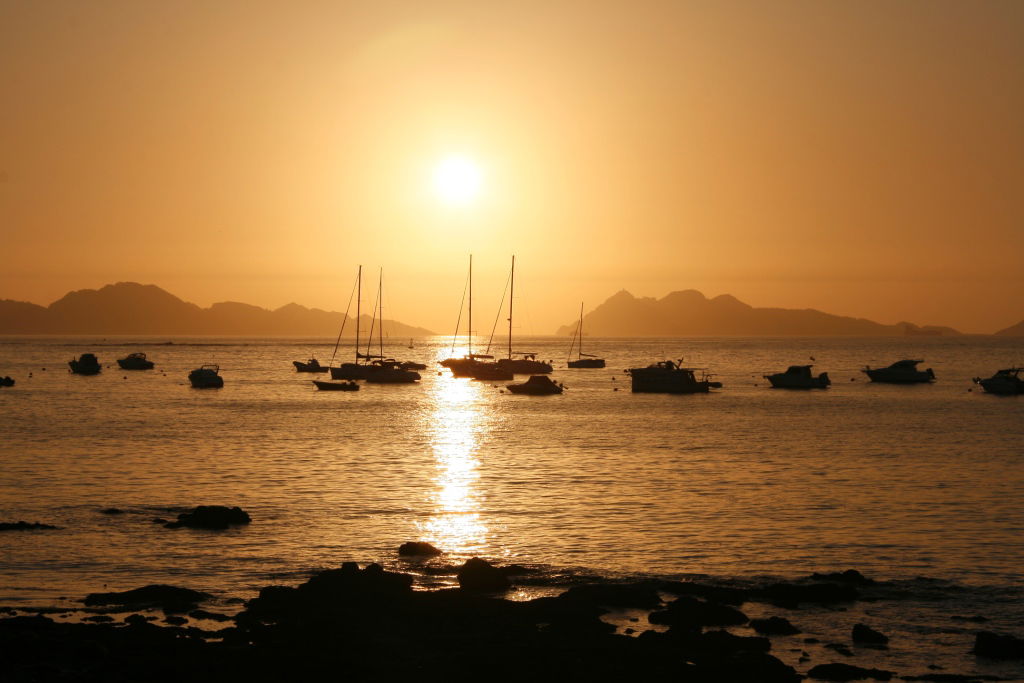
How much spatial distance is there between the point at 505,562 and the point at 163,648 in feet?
39.0

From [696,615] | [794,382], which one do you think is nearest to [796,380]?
[794,382]

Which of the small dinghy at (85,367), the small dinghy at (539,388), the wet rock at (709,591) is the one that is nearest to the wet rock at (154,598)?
the wet rock at (709,591)

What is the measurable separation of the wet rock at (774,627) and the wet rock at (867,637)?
51.5 inches

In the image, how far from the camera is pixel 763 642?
71.8ft

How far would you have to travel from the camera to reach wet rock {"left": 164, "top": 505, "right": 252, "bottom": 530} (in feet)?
116

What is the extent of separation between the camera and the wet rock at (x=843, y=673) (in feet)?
66.8

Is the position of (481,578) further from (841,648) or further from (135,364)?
(135,364)

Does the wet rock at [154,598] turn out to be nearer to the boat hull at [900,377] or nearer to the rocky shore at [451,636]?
the rocky shore at [451,636]

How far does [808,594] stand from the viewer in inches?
1035

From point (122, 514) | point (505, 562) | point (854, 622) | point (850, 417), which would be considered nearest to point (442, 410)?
point (850, 417)

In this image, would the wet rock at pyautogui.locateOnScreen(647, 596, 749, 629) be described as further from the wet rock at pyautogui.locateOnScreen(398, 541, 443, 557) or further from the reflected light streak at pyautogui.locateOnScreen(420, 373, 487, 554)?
the reflected light streak at pyautogui.locateOnScreen(420, 373, 487, 554)

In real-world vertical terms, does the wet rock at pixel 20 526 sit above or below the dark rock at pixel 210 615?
below

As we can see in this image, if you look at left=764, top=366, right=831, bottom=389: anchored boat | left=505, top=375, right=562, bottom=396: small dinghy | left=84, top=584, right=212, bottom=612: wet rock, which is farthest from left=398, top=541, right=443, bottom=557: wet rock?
left=764, top=366, right=831, bottom=389: anchored boat

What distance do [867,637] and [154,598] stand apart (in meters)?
17.0
